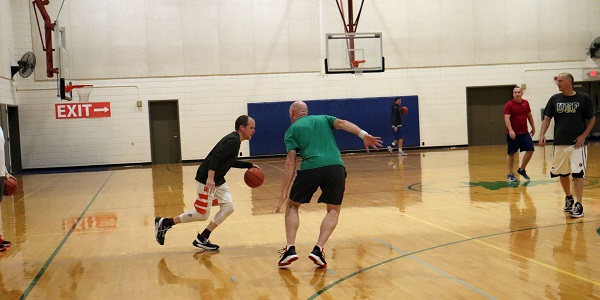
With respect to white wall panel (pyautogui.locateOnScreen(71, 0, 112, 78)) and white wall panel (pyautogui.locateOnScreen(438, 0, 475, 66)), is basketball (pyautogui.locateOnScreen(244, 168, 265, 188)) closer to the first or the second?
white wall panel (pyautogui.locateOnScreen(71, 0, 112, 78))

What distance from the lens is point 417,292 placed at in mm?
5641

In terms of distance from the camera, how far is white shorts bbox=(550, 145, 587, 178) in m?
9.01

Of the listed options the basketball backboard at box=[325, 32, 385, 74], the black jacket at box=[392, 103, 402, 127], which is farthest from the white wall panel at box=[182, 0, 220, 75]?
the black jacket at box=[392, 103, 402, 127]

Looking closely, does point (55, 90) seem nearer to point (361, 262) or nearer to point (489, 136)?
point (489, 136)

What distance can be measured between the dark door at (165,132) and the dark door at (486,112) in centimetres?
1172

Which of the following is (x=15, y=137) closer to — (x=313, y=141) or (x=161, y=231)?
(x=161, y=231)

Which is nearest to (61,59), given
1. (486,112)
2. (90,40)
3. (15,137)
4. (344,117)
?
(90,40)

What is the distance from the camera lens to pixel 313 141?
22.5 ft

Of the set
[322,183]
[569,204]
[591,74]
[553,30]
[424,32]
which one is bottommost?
[569,204]

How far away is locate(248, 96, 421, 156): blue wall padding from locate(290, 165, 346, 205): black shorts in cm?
1912

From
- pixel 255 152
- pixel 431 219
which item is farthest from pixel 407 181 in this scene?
pixel 255 152

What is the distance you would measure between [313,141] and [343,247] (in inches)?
61.6

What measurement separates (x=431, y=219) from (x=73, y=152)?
744 inches

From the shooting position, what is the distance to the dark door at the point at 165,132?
26.0m
